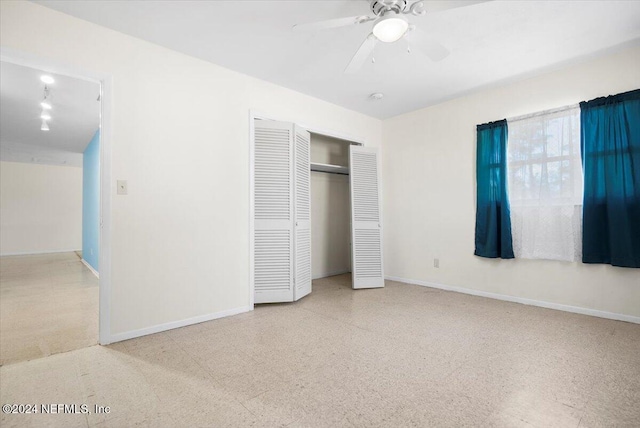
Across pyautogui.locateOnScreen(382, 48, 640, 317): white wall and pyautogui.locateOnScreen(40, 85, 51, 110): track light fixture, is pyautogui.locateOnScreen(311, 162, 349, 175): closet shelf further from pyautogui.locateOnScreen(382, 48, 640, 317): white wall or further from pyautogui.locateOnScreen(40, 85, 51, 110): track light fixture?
pyautogui.locateOnScreen(40, 85, 51, 110): track light fixture

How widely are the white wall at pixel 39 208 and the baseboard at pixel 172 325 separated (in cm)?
853

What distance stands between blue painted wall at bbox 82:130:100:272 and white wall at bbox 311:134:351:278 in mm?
3858

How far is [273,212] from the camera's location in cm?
335

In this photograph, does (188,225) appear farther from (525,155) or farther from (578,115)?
(578,115)

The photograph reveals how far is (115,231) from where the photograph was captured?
7.85 feet

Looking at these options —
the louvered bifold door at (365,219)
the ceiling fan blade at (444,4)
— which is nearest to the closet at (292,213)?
the louvered bifold door at (365,219)

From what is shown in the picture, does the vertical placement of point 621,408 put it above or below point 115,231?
below

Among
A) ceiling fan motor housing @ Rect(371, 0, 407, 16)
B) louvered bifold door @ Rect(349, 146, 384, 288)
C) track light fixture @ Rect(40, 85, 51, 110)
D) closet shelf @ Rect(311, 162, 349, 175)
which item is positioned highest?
track light fixture @ Rect(40, 85, 51, 110)

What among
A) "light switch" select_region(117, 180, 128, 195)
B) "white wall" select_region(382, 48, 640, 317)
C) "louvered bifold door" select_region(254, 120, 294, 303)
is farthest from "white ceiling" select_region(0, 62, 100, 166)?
"white wall" select_region(382, 48, 640, 317)

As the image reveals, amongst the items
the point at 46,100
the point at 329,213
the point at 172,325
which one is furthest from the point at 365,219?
the point at 46,100

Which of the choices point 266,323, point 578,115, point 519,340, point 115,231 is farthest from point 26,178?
point 578,115

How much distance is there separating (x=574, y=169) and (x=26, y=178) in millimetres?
11936

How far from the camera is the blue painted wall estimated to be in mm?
5277

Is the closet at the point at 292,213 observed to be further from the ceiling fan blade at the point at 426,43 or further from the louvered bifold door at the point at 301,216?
the ceiling fan blade at the point at 426,43
